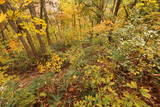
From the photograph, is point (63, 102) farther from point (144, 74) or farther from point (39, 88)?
point (144, 74)

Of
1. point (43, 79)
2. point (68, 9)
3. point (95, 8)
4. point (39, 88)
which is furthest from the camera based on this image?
point (68, 9)

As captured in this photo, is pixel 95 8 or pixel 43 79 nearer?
pixel 43 79

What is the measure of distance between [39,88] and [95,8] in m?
5.77

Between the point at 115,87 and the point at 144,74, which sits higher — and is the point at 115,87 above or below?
below

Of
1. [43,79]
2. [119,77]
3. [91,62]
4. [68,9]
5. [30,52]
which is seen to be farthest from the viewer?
[68,9]

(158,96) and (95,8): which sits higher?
(95,8)

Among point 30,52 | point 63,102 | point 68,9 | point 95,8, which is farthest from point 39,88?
point 68,9

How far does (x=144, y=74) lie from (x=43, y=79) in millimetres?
2707

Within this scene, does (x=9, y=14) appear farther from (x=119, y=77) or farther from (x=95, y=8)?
(x=95, y=8)

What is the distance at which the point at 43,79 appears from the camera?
2900 mm

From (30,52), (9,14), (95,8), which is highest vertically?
(95,8)

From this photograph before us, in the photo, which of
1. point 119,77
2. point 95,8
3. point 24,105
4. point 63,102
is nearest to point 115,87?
point 119,77

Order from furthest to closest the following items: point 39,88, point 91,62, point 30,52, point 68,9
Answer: point 68,9
point 30,52
point 91,62
point 39,88

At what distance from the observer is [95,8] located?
6348 mm
